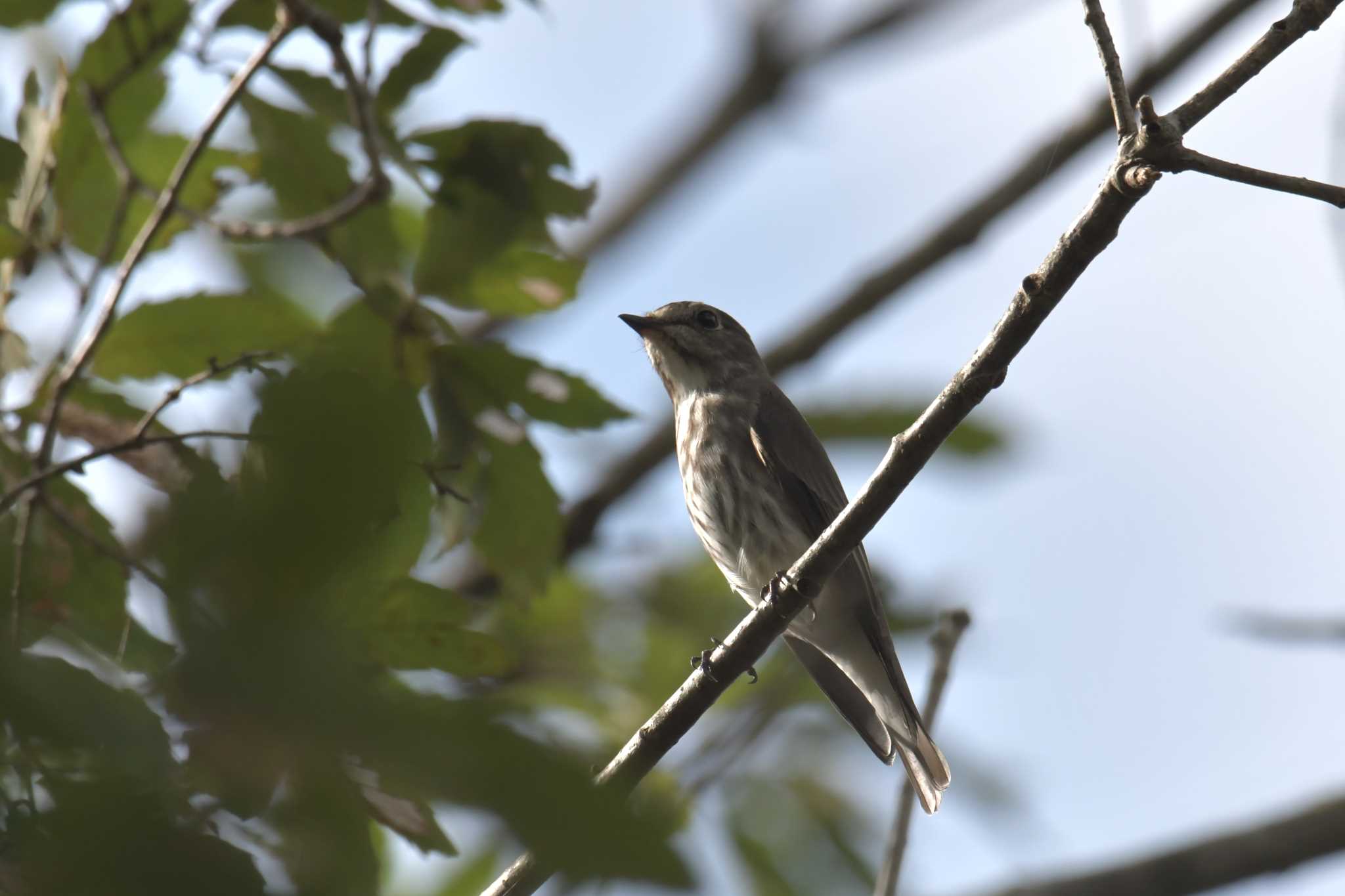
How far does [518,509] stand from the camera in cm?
359

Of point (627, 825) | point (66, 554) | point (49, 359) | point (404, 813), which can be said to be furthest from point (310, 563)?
point (49, 359)

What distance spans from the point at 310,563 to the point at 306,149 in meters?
3.17

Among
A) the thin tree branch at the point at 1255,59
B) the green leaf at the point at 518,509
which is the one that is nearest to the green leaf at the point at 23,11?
the green leaf at the point at 518,509

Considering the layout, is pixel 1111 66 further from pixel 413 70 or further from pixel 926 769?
pixel 926 769

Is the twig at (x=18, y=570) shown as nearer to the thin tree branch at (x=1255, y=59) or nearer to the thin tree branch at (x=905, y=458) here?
the thin tree branch at (x=905, y=458)

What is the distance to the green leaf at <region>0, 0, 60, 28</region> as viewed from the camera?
3.61 meters

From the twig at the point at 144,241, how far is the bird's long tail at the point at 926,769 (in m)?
3.11

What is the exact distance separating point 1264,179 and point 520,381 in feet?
6.29

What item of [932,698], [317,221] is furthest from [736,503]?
[317,221]

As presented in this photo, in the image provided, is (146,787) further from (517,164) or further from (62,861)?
(517,164)

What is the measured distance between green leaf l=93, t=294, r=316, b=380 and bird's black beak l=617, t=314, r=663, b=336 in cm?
300

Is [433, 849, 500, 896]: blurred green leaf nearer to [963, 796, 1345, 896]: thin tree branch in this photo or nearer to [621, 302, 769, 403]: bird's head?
[963, 796, 1345, 896]: thin tree branch

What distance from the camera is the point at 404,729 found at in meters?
0.93

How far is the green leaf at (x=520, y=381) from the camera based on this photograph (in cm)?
365
